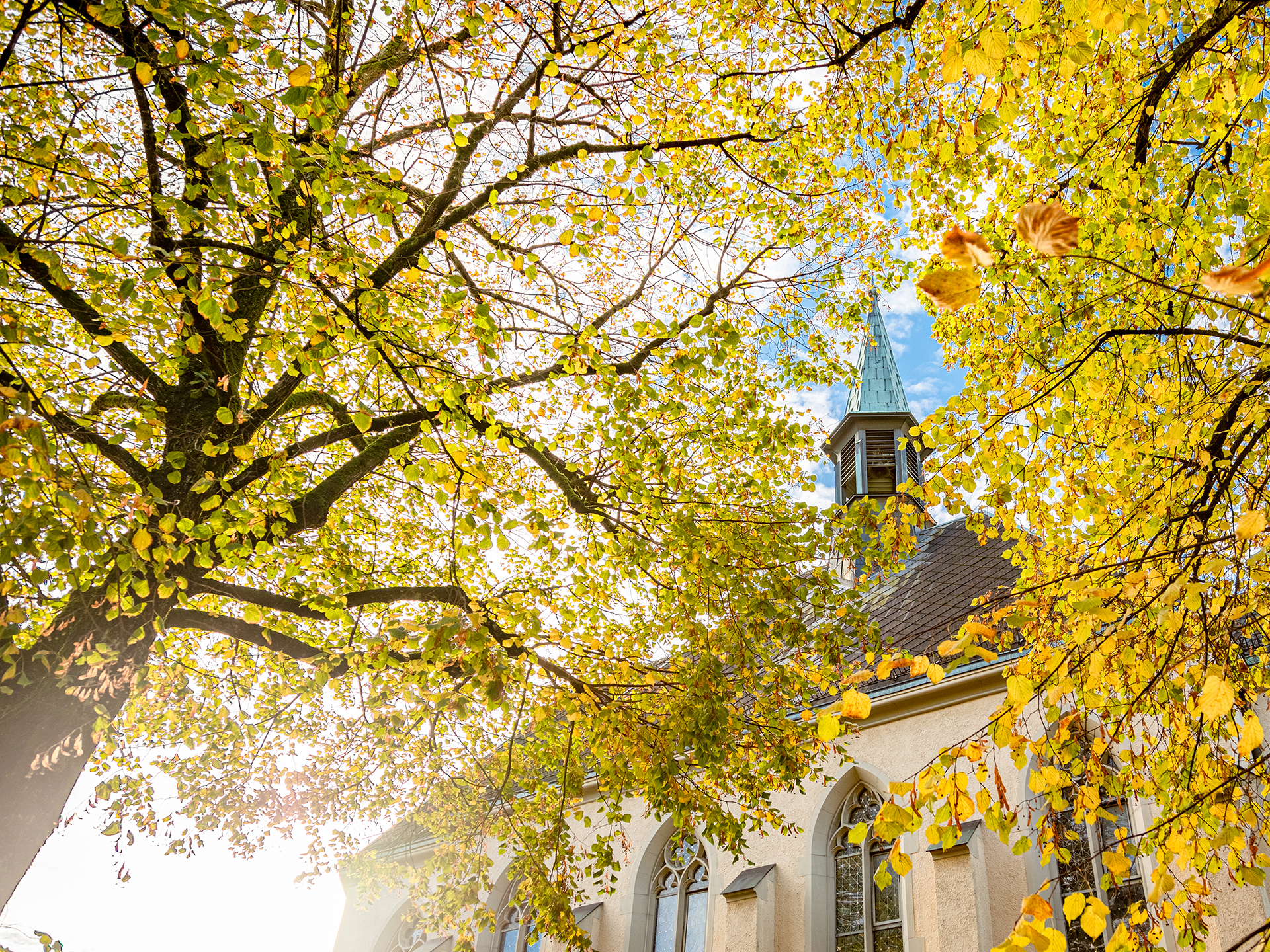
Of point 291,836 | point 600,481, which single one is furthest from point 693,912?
point 600,481

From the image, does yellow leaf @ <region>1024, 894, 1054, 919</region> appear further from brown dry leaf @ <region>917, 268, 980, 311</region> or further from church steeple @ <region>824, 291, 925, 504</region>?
church steeple @ <region>824, 291, 925, 504</region>

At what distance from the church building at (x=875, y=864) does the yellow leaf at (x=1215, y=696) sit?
3729mm

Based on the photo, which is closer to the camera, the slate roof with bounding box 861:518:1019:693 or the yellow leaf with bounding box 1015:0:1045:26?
the yellow leaf with bounding box 1015:0:1045:26

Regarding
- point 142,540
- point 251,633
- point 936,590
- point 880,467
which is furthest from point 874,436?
point 142,540

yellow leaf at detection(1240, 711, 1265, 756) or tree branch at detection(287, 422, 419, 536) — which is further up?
tree branch at detection(287, 422, 419, 536)

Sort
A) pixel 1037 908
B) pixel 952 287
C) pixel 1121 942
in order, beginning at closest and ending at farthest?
pixel 952 287, pixel 1037 908, pixel 1121 942

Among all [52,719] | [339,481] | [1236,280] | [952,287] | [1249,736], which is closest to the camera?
[1236,280]

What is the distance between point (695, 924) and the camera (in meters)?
11.1

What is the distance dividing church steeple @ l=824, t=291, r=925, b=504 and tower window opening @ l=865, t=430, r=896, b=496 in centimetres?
2

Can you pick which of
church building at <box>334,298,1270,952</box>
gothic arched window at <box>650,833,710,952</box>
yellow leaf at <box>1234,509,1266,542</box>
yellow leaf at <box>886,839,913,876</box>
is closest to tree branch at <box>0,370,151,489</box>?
yellow leaf at <box>886,839,913,876</box>

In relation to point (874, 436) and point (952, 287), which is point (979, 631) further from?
point (874, 436)

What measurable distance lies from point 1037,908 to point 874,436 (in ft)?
63.5

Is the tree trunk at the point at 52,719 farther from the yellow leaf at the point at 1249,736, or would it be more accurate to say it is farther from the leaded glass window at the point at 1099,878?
the leaded glass window at the point at 1099,878

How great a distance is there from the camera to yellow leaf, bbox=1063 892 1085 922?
2.10 meters
